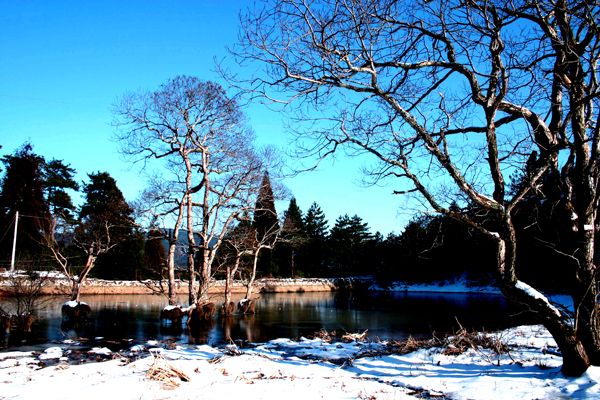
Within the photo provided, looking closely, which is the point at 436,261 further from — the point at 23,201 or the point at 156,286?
the point at 23,201

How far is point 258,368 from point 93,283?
26.7m

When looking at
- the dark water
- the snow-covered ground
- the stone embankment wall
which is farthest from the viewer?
the stone embankment wall

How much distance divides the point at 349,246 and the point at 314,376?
4559cm

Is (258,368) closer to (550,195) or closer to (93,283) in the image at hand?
(550,195)

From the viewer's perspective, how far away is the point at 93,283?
30531mm

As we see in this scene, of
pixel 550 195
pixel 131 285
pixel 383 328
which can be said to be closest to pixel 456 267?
pixel 131 285

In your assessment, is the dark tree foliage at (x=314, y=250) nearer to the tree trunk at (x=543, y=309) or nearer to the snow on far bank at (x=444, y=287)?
the snow on far bank at (x=444, y=287)

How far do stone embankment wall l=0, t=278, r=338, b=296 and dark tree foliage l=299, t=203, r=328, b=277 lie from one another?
280 inches

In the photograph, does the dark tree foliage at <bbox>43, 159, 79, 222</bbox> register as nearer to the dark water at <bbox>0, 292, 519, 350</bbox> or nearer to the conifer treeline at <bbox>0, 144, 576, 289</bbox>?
the conifer treeline at <bbox>0, 144, 576, 289</bbox>

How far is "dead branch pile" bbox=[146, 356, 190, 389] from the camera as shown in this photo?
18.5 feet

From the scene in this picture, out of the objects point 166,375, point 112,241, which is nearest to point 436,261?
point 112,241

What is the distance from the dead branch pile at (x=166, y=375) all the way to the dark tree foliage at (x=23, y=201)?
33.6m

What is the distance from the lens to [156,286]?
23375 millimetres

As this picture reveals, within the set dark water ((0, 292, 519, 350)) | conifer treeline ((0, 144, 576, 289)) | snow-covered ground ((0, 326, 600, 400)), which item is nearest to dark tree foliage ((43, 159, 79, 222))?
conifer treeline ((0, 144, 576, 289))
